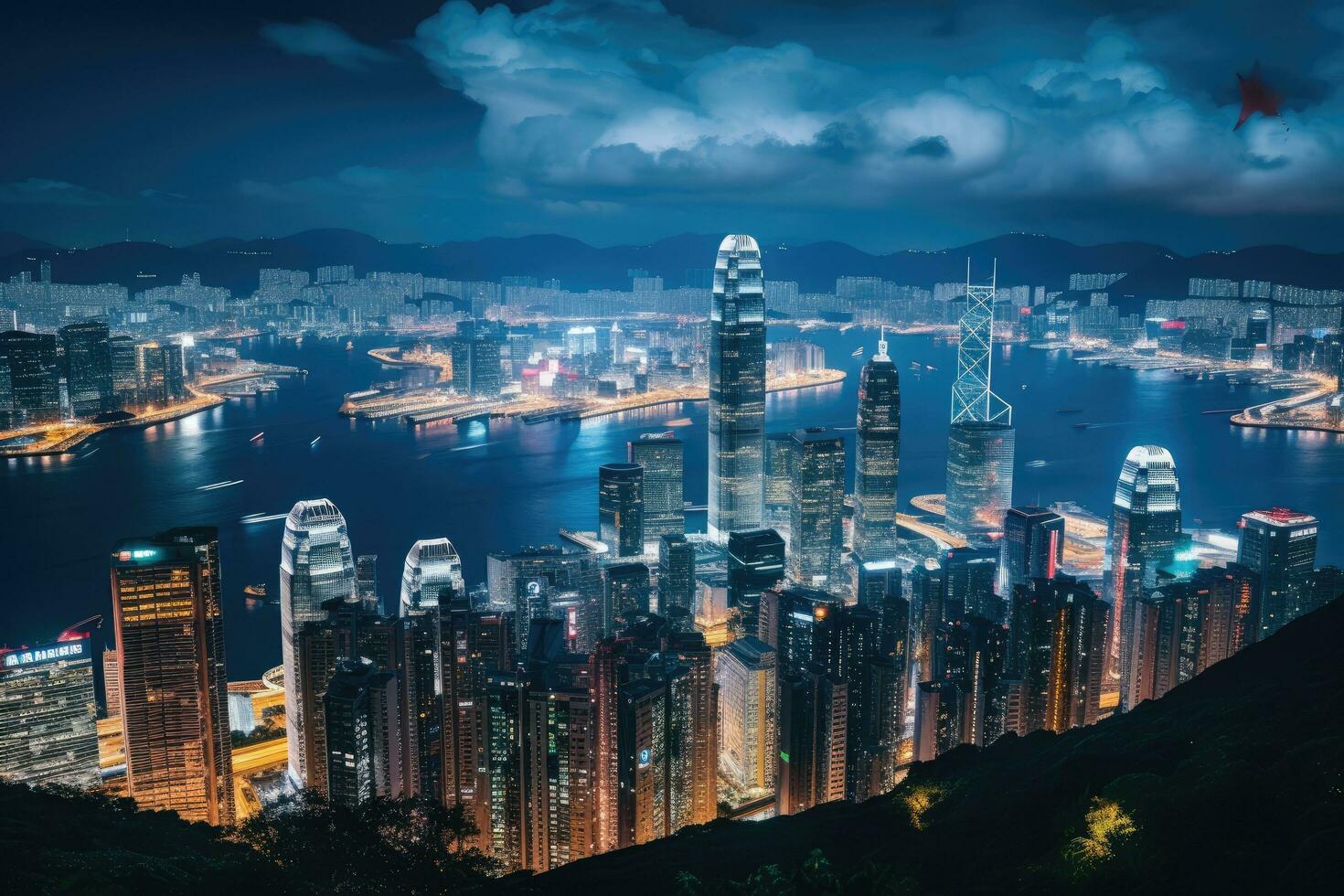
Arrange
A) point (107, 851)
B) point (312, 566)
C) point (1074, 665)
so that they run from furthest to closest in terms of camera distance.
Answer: point (312, 566), point (1074, 665), point (107, 851)

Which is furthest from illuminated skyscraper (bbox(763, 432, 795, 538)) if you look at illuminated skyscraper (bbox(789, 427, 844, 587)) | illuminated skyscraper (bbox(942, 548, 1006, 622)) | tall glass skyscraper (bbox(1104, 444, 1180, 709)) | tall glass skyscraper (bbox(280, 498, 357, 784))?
tall glass skyscraper (bbox(280, 498, 357, 784))

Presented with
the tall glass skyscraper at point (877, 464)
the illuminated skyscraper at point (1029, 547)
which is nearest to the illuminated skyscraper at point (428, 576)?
the tall glass skyscraper at point (877, 464)

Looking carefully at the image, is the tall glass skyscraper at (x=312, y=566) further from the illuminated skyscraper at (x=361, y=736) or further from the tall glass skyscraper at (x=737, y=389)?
the tall glass skyscraper at (x=737, y=389)

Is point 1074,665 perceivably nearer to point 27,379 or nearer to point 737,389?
point 737,389

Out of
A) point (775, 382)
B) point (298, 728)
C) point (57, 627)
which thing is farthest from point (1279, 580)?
point (775, 382)

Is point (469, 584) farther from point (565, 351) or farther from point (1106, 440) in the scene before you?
point (565, 351)

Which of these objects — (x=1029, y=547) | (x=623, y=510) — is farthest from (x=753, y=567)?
(x=1029, y=547)
